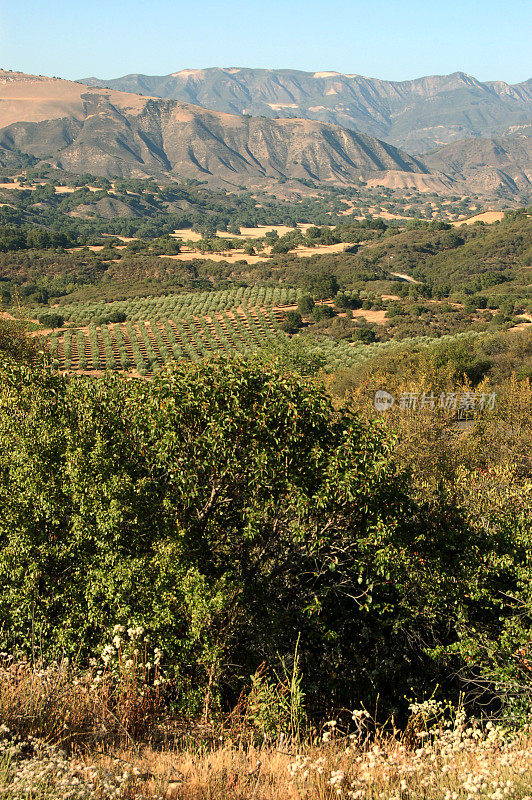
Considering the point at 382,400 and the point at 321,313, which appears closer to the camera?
the point at 382,400

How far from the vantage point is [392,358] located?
36.9 m

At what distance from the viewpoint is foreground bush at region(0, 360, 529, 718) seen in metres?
7.87

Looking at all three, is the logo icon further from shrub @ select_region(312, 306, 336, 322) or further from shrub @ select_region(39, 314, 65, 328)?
shrub @ select_region(39, 314, 65, 328)

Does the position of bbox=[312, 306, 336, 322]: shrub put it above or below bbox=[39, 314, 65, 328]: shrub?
above

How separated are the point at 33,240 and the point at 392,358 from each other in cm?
9544

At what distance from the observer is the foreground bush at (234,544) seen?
7.87 m

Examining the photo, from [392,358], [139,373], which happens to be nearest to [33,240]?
[139,373]

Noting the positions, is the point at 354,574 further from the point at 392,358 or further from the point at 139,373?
the point at 139,373

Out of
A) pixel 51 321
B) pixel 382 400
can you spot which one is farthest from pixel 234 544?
pixel 51 321

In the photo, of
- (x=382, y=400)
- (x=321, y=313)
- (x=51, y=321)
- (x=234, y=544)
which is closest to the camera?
(x=234, y=544)

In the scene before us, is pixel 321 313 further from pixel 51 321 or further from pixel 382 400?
pixel 382 400

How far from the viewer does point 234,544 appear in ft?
29.7

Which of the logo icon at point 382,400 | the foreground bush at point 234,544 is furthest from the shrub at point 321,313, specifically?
the foreground bush at point 234,544

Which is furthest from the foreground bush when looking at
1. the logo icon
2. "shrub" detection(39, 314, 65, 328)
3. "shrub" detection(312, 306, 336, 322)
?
"shrub" detection(312, 306, 336, 322)
